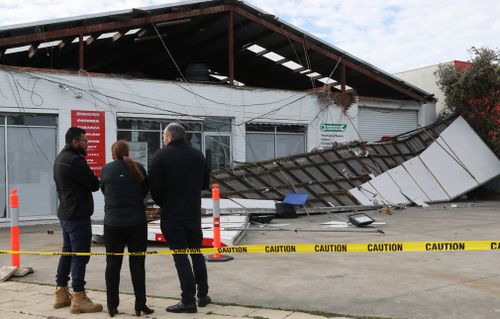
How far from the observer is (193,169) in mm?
5414

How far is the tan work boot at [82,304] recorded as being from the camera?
5.35m

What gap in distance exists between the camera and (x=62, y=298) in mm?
5629

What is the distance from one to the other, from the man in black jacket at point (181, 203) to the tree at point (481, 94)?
62.3 ft

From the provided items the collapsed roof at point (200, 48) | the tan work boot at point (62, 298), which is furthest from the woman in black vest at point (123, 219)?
the collapsed roof at point (200, 48)

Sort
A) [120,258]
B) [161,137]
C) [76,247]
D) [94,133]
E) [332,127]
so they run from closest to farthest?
[120,258] → [76,247] → [94,133] → [161,137] → [332,127]

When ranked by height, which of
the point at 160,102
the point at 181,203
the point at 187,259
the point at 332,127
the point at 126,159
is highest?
the point at 160,102

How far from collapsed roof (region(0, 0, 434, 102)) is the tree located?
1984 millimetres

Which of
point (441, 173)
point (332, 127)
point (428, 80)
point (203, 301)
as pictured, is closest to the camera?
point (203, 301)

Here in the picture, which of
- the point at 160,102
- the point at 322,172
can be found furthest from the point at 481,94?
the point at 160,102

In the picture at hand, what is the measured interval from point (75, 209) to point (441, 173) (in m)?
16.1

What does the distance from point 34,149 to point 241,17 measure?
876 cm

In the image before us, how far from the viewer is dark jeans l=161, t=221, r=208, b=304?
205 inches

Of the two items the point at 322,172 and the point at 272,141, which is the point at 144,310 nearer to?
the point at 322,172

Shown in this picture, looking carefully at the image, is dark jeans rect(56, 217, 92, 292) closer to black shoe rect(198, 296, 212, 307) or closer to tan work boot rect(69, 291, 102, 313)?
tan work boot rect(69, 291, 102, 313)
